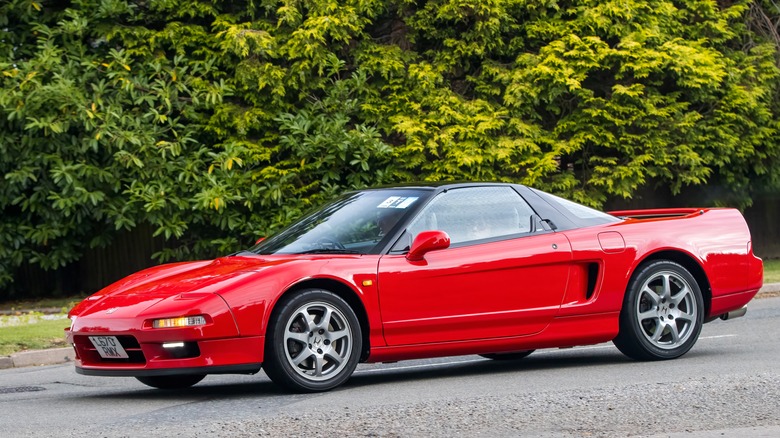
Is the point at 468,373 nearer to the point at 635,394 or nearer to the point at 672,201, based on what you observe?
the point at 635,394

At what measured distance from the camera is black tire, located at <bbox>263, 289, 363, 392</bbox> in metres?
7.52

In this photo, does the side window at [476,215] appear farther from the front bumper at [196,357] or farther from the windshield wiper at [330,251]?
the front bumper at [196,357]

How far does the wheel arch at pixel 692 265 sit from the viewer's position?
9.16 meters

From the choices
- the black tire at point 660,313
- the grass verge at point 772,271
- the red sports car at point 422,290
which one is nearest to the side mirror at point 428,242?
the red sports car at point 422,290

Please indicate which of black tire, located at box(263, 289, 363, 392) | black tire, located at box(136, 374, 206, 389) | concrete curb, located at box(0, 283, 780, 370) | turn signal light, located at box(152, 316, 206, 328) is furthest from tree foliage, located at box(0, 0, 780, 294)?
turn signal light, located at box(152, 316, 206, 328)

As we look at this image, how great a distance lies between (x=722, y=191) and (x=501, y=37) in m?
6.02

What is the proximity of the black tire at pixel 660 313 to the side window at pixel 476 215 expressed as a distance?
3.27 feet

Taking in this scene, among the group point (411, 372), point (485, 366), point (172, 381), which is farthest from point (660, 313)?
point (172, 381)

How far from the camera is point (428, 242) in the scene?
798 centimetres

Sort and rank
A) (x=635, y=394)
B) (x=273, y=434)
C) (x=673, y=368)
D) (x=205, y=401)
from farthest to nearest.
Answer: (x=673, y=368) < (x=205, y=401) < (x=635, y=394) < (x=273, y=434)

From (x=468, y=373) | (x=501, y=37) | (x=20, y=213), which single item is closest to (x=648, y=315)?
(x=468, y=373)

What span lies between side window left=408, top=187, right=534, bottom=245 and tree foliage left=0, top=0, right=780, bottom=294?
10.1 m

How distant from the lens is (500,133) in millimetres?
20109

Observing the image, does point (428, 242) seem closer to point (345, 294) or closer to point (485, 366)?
point (345, 294)
